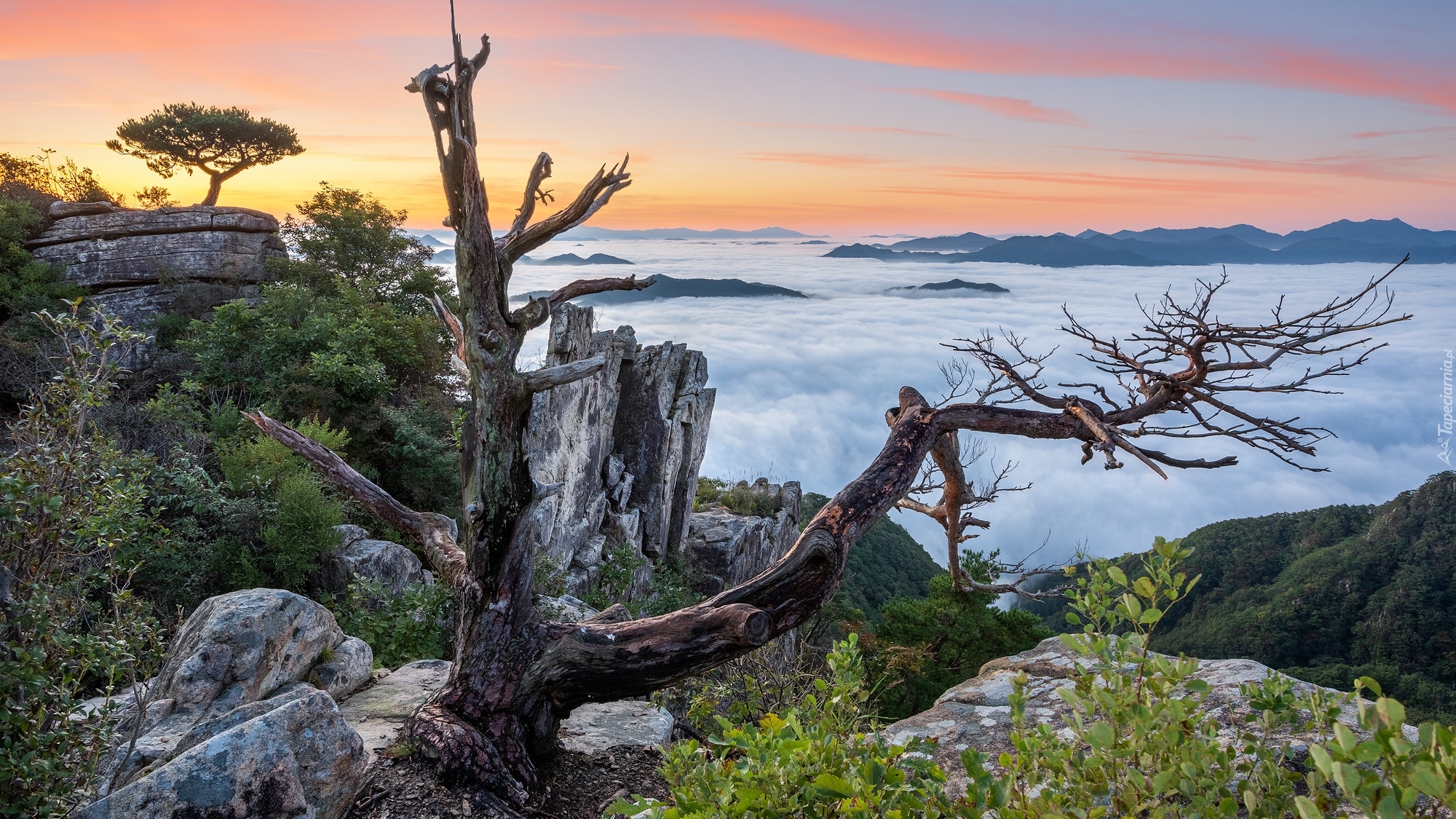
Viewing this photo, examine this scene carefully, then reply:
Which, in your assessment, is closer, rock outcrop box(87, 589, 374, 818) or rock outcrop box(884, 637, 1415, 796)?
rock outcrop box(87, 589, 374, 818)

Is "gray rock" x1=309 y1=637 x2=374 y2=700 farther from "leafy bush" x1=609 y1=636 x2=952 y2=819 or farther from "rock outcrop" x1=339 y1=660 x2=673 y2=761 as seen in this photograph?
"leafy bush" x1=609 y1=636 x2=952 y2=819

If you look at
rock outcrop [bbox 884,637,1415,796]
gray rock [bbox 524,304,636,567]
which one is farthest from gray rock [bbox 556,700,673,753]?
gray rock [bbox 524,304,636,567]

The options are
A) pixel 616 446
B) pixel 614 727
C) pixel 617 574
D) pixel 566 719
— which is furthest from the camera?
pixel 616 446

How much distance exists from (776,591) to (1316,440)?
12.7 feet

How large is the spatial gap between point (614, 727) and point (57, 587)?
3.76 meters

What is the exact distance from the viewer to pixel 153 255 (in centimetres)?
2294

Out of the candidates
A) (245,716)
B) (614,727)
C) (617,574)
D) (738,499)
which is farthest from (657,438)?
(245,716)

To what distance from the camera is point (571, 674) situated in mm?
4953

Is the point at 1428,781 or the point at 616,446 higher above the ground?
the point at 1428,781

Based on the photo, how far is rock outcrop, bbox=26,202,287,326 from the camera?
2222 cm

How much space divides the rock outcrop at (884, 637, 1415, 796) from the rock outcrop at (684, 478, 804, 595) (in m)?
16.7

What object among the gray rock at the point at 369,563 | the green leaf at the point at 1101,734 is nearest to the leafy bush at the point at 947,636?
the gray rock at the point at 369,563

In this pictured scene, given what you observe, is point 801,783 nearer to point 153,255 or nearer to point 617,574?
point 617,574

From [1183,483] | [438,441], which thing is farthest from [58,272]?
[1183,483]
